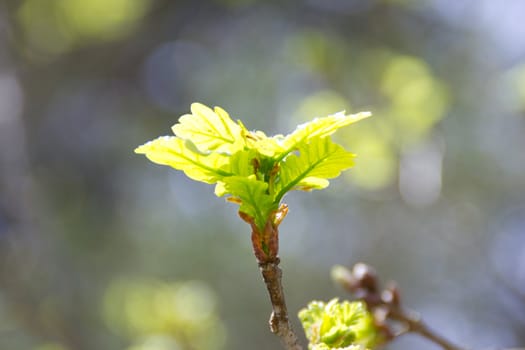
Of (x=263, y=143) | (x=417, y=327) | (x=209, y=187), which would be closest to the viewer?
(x=263, y=143)

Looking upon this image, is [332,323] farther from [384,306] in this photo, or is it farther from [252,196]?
[384,306]

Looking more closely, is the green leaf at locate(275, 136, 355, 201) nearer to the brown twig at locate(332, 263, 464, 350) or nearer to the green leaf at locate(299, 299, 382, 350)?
the green leaf at locate(299, 299, 382, 350)

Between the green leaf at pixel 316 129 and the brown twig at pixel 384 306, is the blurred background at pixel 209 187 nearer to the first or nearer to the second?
the brown twig at pixel 384 306

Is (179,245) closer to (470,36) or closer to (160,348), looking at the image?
(470,36)

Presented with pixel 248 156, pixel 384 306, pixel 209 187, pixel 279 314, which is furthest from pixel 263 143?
pixel 209 187

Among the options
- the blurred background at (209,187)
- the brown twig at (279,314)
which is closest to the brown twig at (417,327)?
the brown twig at (279,314)

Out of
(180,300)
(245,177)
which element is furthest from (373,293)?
(180,300)
